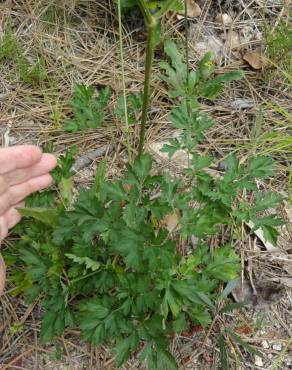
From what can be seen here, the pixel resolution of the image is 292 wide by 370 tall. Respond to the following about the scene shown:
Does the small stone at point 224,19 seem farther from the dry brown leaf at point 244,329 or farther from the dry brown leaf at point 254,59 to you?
the dry brown leaf at point 244,329

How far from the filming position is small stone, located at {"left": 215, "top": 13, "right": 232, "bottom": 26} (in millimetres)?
2496

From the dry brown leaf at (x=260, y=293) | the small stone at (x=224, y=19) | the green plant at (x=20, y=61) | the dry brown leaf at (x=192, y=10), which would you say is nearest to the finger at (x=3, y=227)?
the green plant at (x=20, y=61)

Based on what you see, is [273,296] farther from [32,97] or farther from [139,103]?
[32,97]

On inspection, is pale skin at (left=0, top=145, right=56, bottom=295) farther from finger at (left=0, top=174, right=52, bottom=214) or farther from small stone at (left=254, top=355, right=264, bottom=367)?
small stone at (left=254, top=355, right=264, bottom=367)

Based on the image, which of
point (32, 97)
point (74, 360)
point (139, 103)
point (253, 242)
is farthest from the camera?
point (32, 97)

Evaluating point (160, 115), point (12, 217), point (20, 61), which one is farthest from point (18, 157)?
point (160, 115)

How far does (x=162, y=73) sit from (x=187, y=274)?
1094 mm

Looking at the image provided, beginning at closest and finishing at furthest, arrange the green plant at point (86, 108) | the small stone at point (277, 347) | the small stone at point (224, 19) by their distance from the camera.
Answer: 1. the small stone at point (277, 347)
2. the green plant at point (86, 108)
3. the small stone at point (224, 19)

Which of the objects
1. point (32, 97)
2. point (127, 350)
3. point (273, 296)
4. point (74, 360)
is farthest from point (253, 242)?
point (32, 97)

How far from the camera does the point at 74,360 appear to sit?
1822 millimetres

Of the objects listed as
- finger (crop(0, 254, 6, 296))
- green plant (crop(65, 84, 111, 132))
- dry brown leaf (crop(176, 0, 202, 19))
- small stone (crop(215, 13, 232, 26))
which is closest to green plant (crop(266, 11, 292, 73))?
small stone (crop(215, 13, 232, 26))

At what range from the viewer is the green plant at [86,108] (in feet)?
7.03

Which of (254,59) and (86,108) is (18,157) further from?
(254,59)

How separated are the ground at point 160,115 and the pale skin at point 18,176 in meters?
0.16
